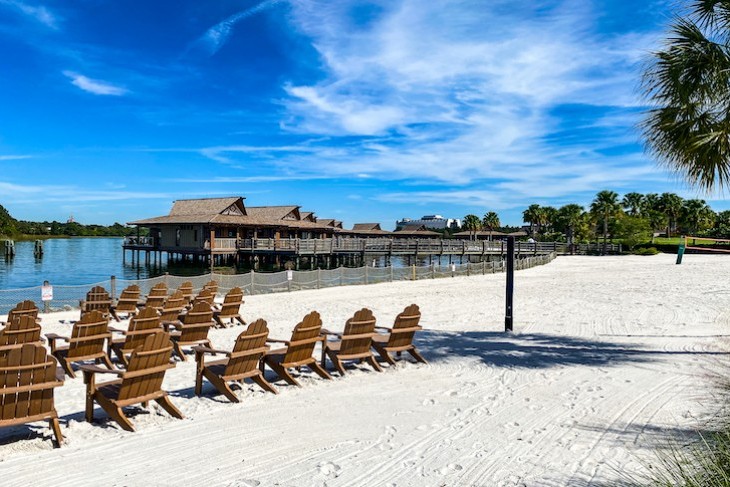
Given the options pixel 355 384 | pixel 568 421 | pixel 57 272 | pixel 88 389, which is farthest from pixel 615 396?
pixel 57 272

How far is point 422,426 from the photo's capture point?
554 cm

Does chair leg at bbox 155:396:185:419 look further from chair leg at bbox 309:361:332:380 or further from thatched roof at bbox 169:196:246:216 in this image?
thatched roof at bbox 169:196:246:216

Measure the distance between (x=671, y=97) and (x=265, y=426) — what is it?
28.0ft

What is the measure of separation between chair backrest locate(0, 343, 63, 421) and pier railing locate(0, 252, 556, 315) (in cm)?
1134

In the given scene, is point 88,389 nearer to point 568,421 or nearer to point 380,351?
point 380,351

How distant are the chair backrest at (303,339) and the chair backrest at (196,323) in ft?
7.68

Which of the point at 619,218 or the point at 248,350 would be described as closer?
the point at 248,350

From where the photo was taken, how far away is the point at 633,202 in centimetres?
8656

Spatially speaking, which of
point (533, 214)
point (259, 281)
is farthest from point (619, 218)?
point (259, 281)

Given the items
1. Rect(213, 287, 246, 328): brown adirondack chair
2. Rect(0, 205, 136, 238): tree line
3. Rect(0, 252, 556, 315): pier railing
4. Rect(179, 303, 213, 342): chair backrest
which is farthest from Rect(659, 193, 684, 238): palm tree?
Rect(0, 205, 136, 238): tree line

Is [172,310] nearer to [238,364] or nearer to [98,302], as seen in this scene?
[98,302]

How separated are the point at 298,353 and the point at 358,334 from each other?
1058mm

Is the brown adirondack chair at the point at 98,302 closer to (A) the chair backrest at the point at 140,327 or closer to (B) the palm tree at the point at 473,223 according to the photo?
(A) the chair backrest at the point at 140,327

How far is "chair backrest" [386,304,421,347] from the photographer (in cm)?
839
